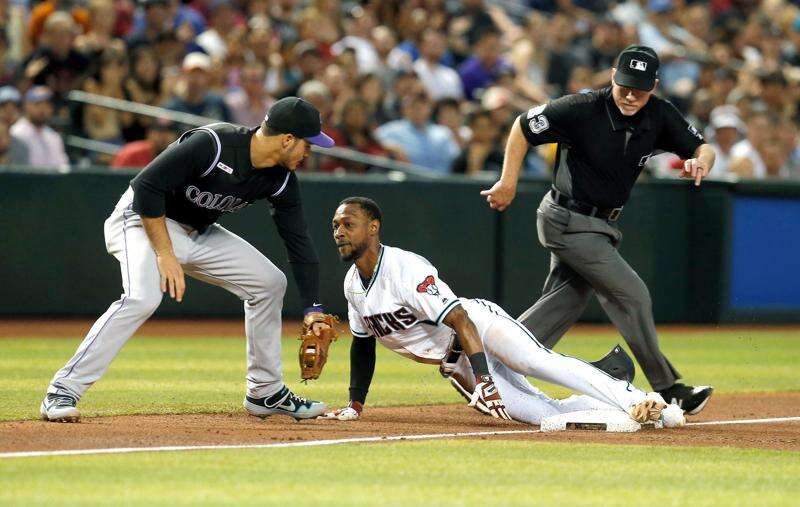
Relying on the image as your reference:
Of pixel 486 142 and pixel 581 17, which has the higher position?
pixel 581 17

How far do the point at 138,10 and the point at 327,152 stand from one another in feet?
10.4

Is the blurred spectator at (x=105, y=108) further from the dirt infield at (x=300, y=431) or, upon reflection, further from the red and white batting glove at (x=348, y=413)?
the red and white batting glove at (x=348, y=413)

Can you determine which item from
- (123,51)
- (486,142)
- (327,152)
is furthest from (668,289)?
(123,51)

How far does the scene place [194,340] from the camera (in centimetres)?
1277

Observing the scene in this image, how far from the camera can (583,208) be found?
7.95 metres

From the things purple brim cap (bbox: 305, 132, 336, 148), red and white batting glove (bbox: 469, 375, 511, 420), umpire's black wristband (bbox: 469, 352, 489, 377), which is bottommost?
red and white batting glove (bbox: 469, 375, 511, 420)

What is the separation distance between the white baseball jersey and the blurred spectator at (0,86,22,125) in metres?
7.09

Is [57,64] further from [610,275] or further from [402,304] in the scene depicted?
[610,275]

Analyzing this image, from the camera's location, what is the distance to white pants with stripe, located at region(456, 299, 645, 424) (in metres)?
7.20

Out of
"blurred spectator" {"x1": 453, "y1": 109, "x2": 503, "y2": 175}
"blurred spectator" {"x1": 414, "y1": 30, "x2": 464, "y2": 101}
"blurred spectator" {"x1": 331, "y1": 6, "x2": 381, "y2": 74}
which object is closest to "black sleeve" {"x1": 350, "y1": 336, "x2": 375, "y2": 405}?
"blurred spectator" {"x1": 453, "y1": 109, "x2": 503, "y2": 175}

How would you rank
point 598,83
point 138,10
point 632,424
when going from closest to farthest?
point 632,424, point 138,10, point 598,83

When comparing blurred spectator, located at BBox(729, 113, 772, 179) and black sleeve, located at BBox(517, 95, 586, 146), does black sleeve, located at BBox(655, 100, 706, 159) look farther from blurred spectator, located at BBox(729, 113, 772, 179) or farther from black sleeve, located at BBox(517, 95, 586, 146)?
blurred spectator, located at BBox(729, 113, 772, 179)

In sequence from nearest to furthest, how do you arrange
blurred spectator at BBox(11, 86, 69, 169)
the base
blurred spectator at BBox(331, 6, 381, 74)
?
the base
blurred spectator at BBox(11, 86, 69, 169)
blurred spectator at BBox(331, 6, 381, 74)

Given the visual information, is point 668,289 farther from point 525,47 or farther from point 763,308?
point 525,47
